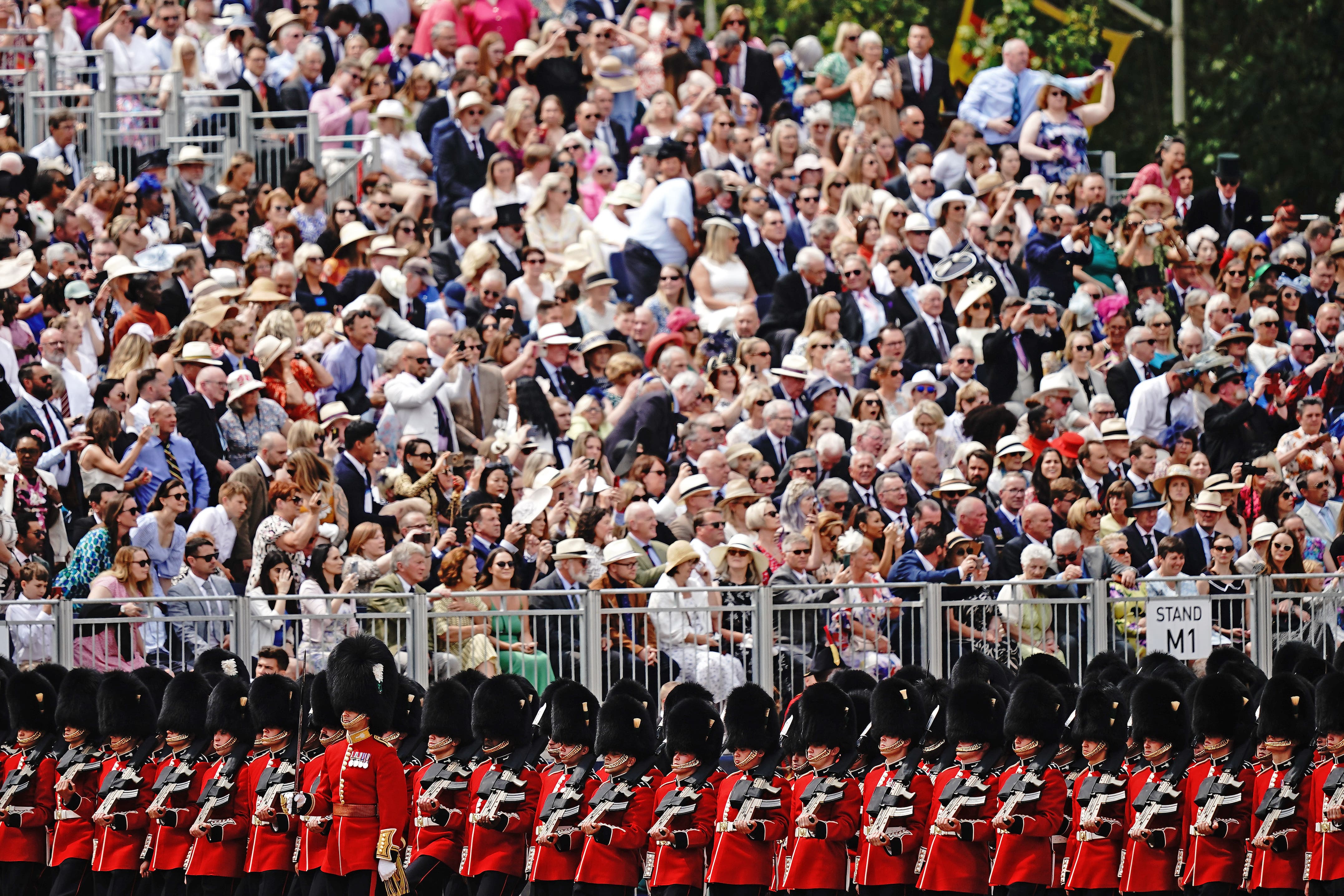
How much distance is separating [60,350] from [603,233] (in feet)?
18.1

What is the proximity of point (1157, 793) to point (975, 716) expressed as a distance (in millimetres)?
995

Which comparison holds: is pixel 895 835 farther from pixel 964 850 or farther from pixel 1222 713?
pixel 1222 713

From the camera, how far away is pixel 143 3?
2372 centimetres

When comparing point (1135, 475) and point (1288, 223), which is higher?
point (1288, 223)

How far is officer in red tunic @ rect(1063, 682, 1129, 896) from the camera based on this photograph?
13719 mm

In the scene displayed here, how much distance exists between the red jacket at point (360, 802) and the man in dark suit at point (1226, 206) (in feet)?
38.1

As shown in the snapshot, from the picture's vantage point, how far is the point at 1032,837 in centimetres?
1373

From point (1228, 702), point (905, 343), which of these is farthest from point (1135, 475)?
point (1228, 702)

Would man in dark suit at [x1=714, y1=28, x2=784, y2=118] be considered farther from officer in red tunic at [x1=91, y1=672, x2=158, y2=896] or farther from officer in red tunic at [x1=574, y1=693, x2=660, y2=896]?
officer in red tunic at [x1=574, y1=693, x2=660, y2=896]

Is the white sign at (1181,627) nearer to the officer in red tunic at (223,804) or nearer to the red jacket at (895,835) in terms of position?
the red jacket at (895,835)

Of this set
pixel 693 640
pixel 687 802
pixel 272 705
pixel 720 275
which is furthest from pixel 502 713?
pixel 720 275

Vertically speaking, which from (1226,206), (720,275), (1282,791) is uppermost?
(1226,206)

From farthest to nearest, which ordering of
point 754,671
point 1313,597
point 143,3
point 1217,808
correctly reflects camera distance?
point 143,3 → point 1313,597 → point 754,671 → point 1217,808

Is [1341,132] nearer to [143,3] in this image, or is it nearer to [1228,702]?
[143,3]
